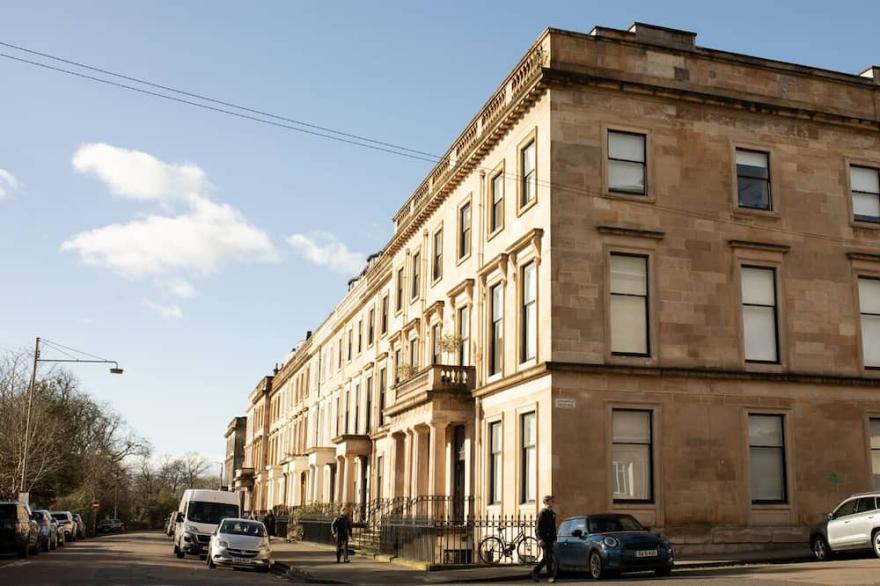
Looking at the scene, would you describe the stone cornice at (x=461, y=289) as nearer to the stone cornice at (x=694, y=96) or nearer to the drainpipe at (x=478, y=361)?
the drainpipe at (x=478, y=361)

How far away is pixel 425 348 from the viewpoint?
36688 mm

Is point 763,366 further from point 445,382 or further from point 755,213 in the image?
point 445,382

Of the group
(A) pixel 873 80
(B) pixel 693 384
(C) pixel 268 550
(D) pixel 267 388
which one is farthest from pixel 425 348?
(D) pixel 267 388

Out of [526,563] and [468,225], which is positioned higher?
[468,225]

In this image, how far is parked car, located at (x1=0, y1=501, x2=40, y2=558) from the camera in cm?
2966

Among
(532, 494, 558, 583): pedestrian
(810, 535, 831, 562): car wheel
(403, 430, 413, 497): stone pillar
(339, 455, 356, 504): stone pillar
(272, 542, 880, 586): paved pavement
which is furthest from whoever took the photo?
(339, 455, 356, 504): stone pillar

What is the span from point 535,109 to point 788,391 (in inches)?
420

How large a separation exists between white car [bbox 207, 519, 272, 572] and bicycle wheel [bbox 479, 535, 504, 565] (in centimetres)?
652

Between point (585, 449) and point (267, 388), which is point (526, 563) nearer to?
point (585, 449)

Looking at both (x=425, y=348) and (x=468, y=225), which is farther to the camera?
(x=425, y=348)

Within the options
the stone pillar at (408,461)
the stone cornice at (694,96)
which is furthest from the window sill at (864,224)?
the stone pillar at (408,461)

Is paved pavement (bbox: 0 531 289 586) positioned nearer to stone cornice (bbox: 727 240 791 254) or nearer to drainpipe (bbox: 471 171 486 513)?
drainpipe (bbox: 471 171 486 513)

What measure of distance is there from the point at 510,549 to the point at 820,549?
25.1ft

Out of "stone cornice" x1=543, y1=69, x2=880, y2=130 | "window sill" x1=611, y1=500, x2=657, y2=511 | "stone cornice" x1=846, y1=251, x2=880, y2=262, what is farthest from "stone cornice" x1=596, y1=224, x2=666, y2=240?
"window sill" x1=611, y1=500, x2=657, y2=511
